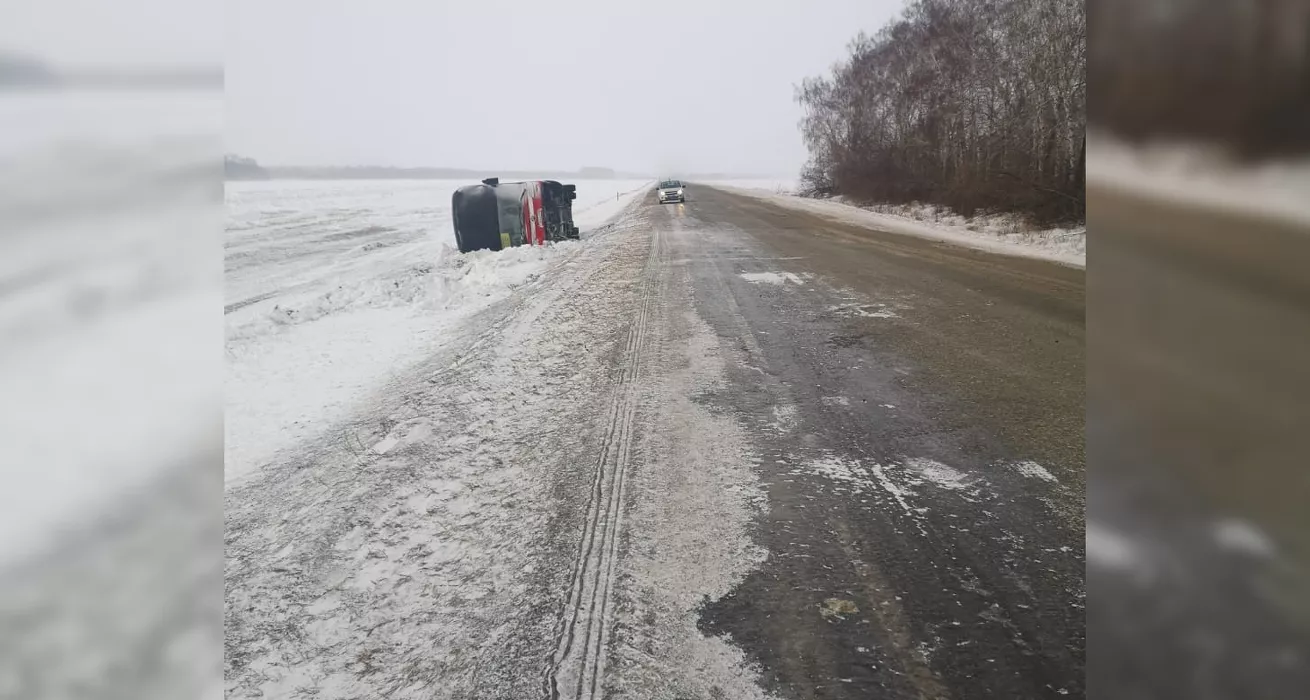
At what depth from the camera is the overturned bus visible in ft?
29.4

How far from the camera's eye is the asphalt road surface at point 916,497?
1502 millimetres

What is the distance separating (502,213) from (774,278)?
4.55 metres

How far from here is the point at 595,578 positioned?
1.84 metres

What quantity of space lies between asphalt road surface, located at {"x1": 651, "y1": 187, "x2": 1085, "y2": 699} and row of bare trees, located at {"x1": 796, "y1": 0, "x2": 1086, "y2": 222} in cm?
186

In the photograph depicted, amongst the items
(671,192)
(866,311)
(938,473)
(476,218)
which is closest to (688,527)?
(938,473)
